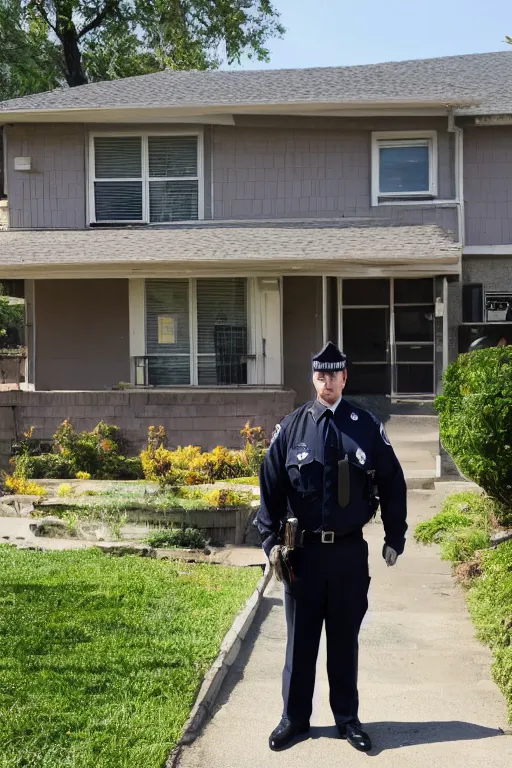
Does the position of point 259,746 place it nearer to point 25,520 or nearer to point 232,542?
point 232,542

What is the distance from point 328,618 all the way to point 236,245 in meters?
12.8

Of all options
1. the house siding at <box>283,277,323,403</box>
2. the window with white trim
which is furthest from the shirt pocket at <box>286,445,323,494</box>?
the house siding at <box>283,277,323,403</box>

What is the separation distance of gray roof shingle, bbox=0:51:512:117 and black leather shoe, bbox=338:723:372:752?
1455cm

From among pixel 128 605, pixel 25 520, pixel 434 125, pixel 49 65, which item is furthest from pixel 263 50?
pixel 128 605

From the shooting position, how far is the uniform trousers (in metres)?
5.48

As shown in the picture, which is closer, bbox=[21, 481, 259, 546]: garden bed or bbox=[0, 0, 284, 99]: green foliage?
bbox=[21, 481, 259, 546]: garden bed

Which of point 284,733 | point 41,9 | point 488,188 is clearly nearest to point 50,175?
point 488,188

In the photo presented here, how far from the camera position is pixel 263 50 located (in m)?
38.8

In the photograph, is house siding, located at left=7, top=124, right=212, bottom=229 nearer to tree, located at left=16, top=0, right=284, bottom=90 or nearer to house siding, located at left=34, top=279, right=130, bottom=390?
house siding, located at left=34, top=279, right=130, bottom=390

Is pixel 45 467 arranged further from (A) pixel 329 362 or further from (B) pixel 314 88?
(A) pixel 329 362

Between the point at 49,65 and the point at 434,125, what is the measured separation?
20741 millimetres

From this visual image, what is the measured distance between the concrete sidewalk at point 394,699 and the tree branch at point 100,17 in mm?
31647

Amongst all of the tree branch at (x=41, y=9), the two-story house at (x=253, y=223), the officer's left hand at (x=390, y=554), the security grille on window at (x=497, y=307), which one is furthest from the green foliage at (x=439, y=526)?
the tree branch at (x=41, y=9)

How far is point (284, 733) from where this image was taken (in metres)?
5.38
